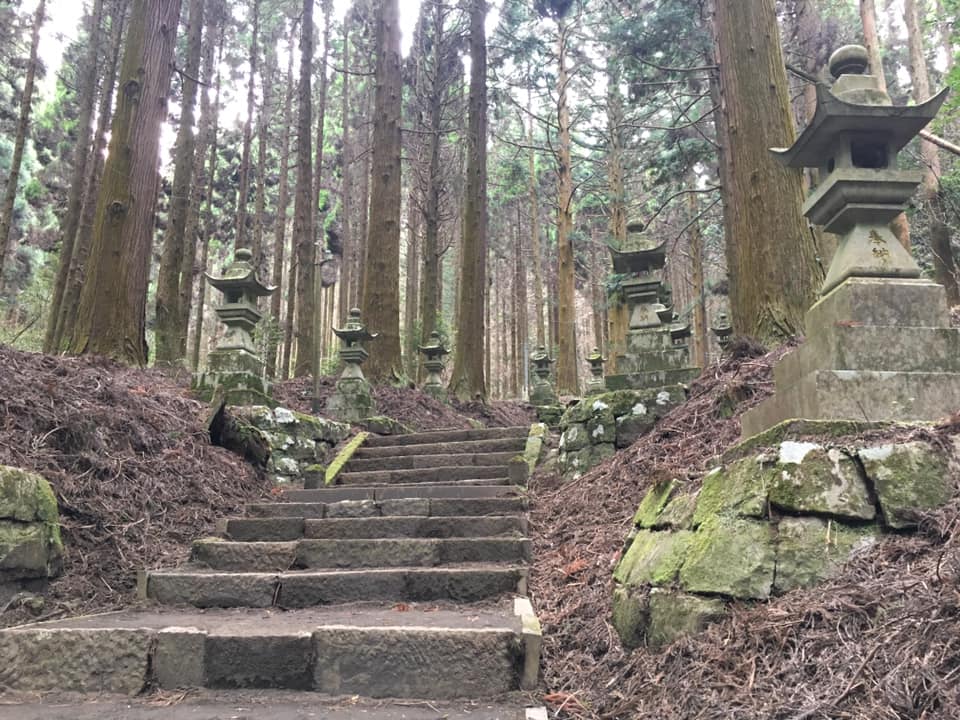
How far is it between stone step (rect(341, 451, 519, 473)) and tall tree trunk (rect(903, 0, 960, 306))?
7082mm

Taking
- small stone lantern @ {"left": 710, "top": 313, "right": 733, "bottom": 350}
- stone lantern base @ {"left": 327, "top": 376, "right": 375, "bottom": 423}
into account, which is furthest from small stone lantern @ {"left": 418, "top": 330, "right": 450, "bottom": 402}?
small stone lantern @ {"left": 710, "top": 313, "right": 733, "bottom": 350}

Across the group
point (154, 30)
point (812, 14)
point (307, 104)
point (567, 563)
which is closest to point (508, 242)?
point (307, 104)

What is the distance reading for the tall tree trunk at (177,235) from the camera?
37.2 feet

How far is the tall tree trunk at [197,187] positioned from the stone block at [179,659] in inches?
374

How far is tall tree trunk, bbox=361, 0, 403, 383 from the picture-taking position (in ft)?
38.8

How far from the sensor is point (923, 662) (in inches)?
69.7

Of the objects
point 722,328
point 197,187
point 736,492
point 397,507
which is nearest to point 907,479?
point 736,492

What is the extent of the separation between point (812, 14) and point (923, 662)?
1430 centimetres

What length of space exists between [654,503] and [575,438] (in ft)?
10.3

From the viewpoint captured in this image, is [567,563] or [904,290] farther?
[567,563]

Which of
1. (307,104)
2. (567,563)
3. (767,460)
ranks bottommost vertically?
(567,563)

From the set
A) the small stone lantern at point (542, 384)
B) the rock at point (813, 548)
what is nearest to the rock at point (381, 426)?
the small stone lantern at point (542, 384)

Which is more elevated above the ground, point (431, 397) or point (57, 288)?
point (57, 288)

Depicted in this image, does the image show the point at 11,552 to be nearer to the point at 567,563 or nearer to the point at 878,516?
the point at 567,563
